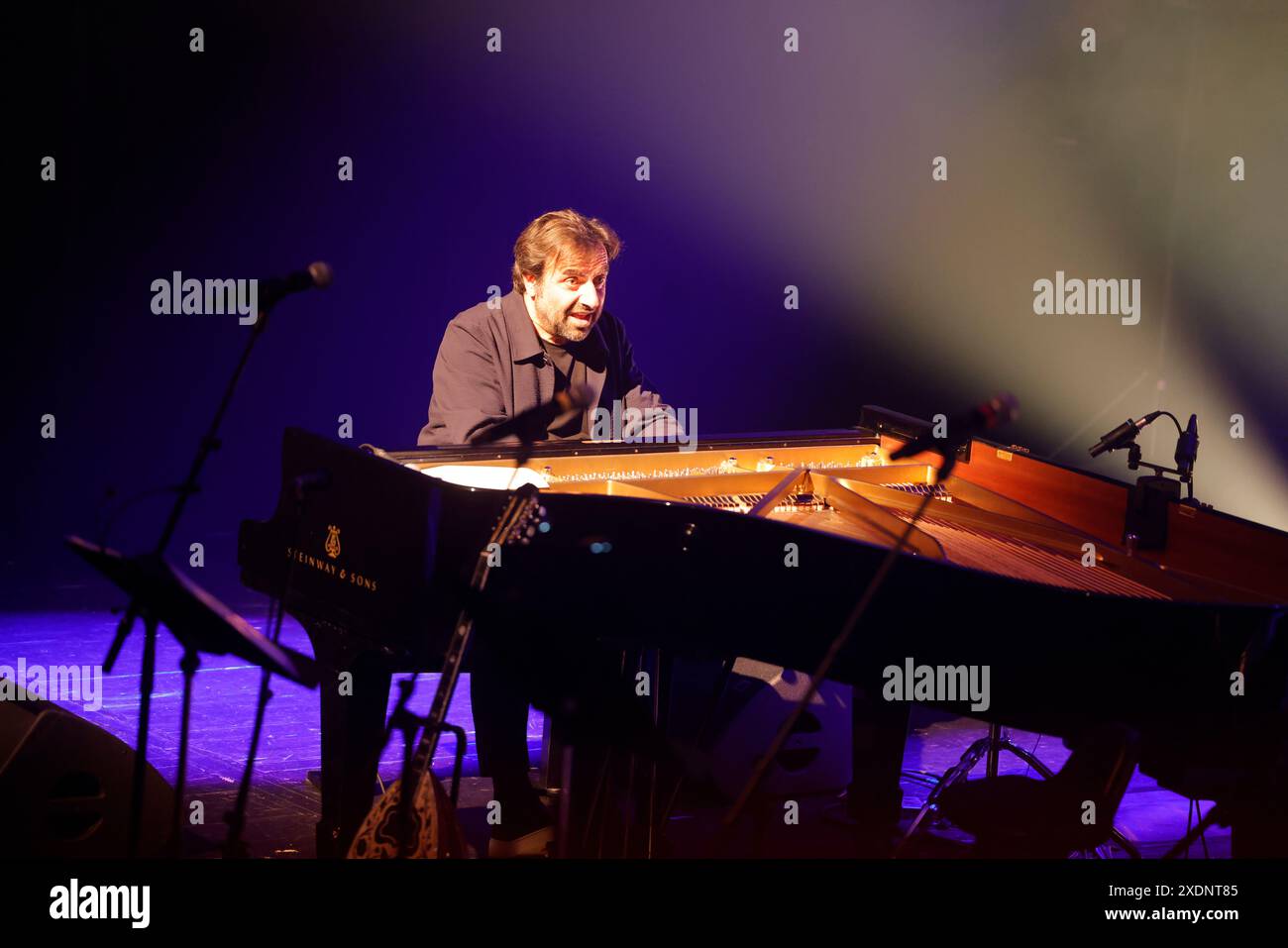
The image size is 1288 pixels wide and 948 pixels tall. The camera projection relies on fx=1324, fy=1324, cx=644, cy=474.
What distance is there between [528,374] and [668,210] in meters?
3.03

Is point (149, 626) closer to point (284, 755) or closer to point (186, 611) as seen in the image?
point (186, 611)

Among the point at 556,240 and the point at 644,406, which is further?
the point at 644,406

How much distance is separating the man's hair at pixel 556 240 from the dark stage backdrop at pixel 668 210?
8.98 feet

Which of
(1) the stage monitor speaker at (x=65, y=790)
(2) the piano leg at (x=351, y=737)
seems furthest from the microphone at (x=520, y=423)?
(1) the stage monitor speaker at (x=65, y=790)

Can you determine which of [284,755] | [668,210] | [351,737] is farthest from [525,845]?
[668,210]

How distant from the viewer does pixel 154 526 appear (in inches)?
267

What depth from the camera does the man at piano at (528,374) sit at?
3.66 m

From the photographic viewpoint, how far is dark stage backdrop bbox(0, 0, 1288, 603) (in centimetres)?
648

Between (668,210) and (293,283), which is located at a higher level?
(668,210)

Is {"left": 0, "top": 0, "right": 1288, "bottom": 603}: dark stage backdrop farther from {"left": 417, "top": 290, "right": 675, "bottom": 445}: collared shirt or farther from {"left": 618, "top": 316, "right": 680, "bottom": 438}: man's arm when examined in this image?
{"left": 417, "top": 290, "right": 675, "bottom": 445}: collared shirt

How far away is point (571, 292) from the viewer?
13.6 ft

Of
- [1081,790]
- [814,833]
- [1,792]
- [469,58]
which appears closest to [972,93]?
[469,58]

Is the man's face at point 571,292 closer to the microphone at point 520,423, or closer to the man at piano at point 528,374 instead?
the man at piano at point 528,374
